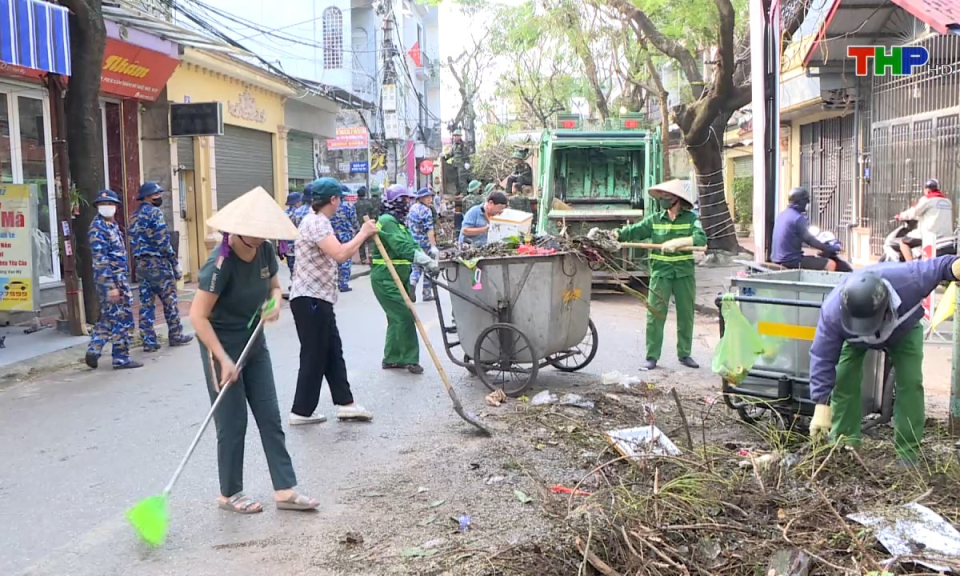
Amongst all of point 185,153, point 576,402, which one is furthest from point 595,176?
point 576,402

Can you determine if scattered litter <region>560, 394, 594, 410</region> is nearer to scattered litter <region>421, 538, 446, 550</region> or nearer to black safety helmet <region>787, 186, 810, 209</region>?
scattered litter <region>421, 538, 446, 550</region>

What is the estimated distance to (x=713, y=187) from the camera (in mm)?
16531

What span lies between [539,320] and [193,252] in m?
10.6

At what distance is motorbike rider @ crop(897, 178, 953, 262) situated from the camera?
32.3 ft

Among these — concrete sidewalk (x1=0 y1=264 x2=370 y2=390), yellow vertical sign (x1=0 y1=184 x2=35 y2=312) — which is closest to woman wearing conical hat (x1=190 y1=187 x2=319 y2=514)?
concrete sidewalk (x1=0 y1=264 x2=370 y2=390)

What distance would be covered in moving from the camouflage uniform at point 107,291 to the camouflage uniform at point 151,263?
493 millimetres

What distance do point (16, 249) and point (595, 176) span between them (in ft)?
28.4

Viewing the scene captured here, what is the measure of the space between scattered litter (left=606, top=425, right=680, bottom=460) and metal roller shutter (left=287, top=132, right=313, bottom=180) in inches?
729

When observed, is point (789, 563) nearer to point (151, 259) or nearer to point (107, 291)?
point (107, 291)

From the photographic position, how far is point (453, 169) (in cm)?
2312

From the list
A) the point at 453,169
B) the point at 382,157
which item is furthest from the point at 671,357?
the point at 382,157

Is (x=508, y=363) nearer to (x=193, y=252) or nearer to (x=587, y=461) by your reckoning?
(x=587, y=461)

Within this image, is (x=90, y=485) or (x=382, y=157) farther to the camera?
(x=382, y=157)

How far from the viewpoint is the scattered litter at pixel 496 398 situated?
6.41m
